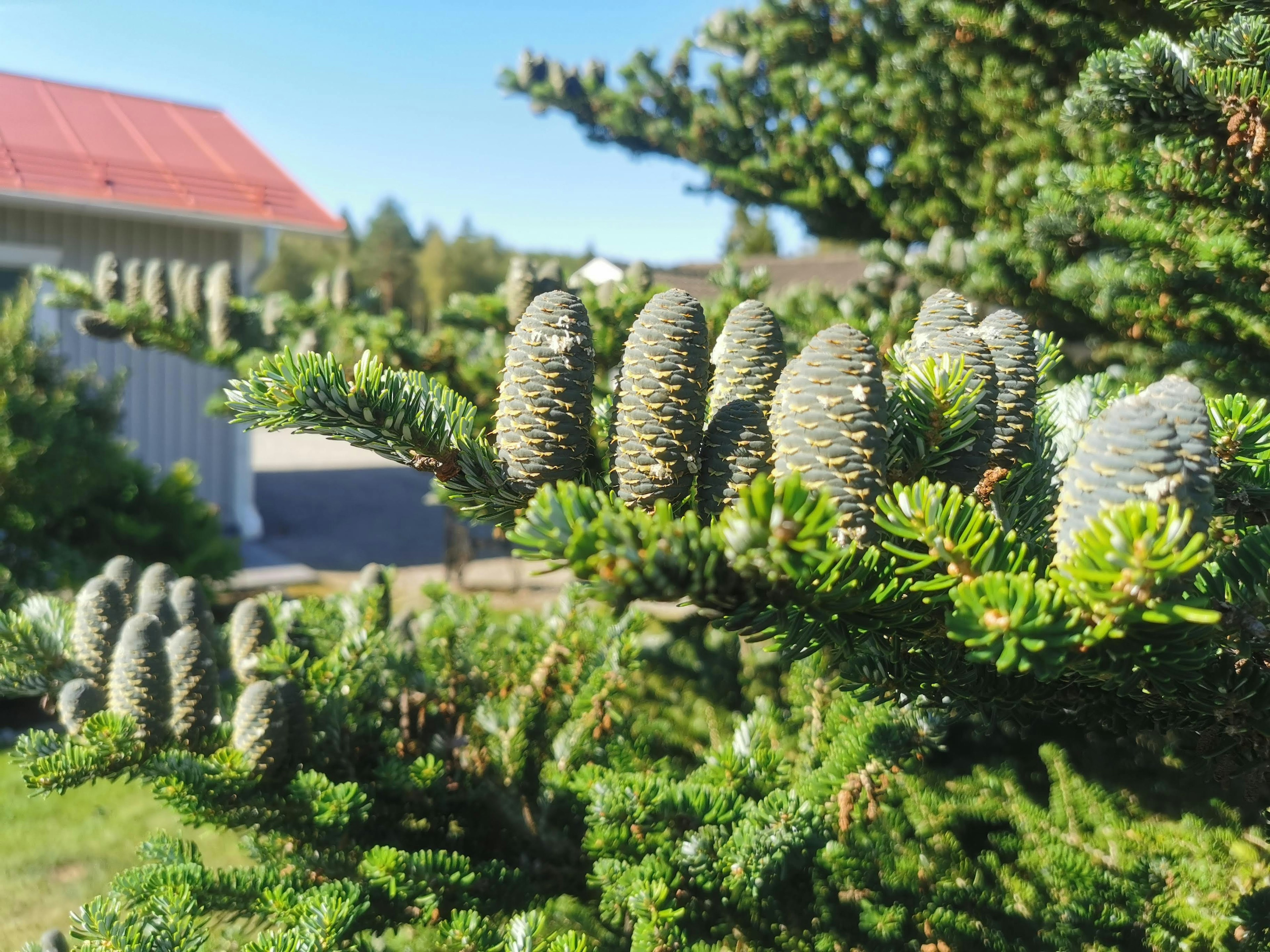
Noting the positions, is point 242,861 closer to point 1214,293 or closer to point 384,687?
point 384,687

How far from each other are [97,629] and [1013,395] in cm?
202

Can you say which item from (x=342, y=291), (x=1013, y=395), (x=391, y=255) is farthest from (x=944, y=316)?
(x=391, y=255)

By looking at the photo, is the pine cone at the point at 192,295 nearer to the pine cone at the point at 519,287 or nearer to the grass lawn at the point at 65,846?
the pine cone at the point at 519,287

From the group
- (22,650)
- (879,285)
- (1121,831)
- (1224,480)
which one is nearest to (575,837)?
(1121,831)

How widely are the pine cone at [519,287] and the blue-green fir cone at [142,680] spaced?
145 cm

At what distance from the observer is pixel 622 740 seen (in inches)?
81.6

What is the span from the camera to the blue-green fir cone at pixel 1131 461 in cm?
75

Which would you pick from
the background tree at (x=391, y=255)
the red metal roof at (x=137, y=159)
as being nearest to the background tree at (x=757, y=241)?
the background tree at (x=391, y=255)

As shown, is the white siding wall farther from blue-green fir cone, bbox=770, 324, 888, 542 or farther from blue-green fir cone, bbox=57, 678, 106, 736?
blue-green fir cone, bbox=770, 324, 888, 542

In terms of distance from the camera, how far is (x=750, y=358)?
1.11 metres

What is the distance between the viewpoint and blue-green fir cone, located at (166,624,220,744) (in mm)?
1861

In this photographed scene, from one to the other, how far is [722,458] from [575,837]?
4.76ft

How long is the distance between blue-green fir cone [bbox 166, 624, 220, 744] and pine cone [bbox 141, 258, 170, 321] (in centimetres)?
280

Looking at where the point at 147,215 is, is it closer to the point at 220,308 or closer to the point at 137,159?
the point at 137,159
